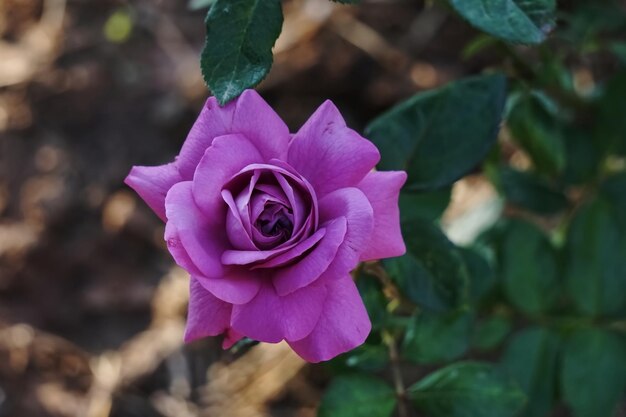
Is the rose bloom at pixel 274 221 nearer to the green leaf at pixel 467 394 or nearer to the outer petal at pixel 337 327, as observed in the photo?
the outer petal at pixel 337 327

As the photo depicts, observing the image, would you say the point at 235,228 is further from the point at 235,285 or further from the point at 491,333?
the point at 491,333

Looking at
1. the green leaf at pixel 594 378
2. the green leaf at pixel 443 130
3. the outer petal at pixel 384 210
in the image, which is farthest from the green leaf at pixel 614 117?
the outer petal at pixel 384 210

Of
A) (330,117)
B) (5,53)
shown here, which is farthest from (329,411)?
(5,53)

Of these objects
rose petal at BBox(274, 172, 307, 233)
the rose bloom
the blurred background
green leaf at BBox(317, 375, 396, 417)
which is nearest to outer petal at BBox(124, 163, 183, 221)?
the rose bloom

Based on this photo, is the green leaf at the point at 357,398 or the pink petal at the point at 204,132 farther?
the green leaf at the point at 357,398

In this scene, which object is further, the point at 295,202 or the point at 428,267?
the point at 428,267

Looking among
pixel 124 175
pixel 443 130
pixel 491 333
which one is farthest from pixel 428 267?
pixel 124 175

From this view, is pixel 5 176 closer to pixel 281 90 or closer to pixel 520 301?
pixel 281 90
